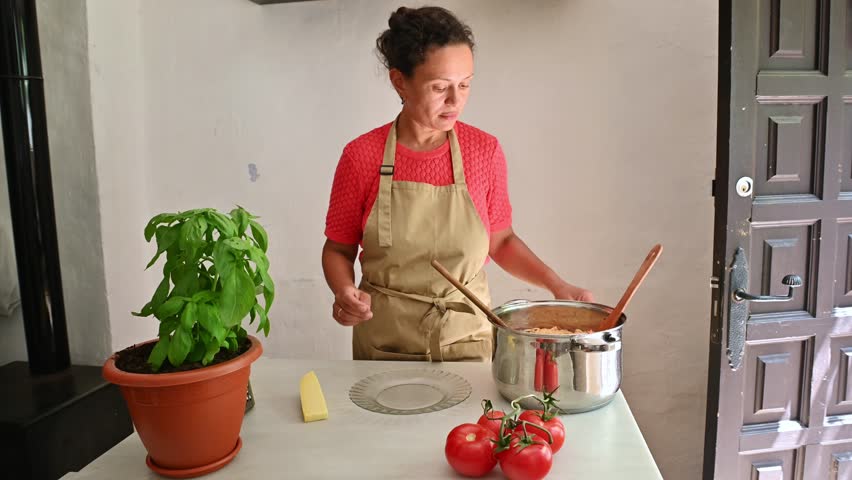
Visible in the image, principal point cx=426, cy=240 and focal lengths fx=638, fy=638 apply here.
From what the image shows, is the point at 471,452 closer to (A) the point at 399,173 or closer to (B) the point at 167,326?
(B) the point at 167,326

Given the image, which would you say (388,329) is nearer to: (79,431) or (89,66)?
(79,431)

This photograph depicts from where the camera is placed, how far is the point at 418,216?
6.08 feet

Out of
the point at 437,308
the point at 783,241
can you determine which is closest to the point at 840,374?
the point at 783,241

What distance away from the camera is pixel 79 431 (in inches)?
81.5

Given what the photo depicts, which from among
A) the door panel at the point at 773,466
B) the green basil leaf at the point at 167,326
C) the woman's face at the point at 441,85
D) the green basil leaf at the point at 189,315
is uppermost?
the woman's face at the point at 441,85

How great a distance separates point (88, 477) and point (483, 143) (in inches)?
52.0

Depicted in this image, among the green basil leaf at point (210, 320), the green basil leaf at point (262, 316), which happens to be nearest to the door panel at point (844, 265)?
the green basil leaf at point (262, 316)

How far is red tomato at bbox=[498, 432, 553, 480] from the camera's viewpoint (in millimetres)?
997

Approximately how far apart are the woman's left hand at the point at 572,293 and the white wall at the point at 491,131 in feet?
3.10

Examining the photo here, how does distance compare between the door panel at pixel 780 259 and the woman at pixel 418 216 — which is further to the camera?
the door panel at pixel 780 259

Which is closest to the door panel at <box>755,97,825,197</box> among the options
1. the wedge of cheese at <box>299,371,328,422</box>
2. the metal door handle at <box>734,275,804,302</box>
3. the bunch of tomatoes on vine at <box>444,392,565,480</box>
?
the metal door handle at <box>734,275,804,302</box>

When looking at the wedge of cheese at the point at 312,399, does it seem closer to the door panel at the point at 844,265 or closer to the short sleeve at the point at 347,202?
the short sleeve at the point at 347,202

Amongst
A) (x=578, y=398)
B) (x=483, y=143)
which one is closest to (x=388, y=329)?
(x=483, y=143)

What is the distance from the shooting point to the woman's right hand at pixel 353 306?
5.13 feet
